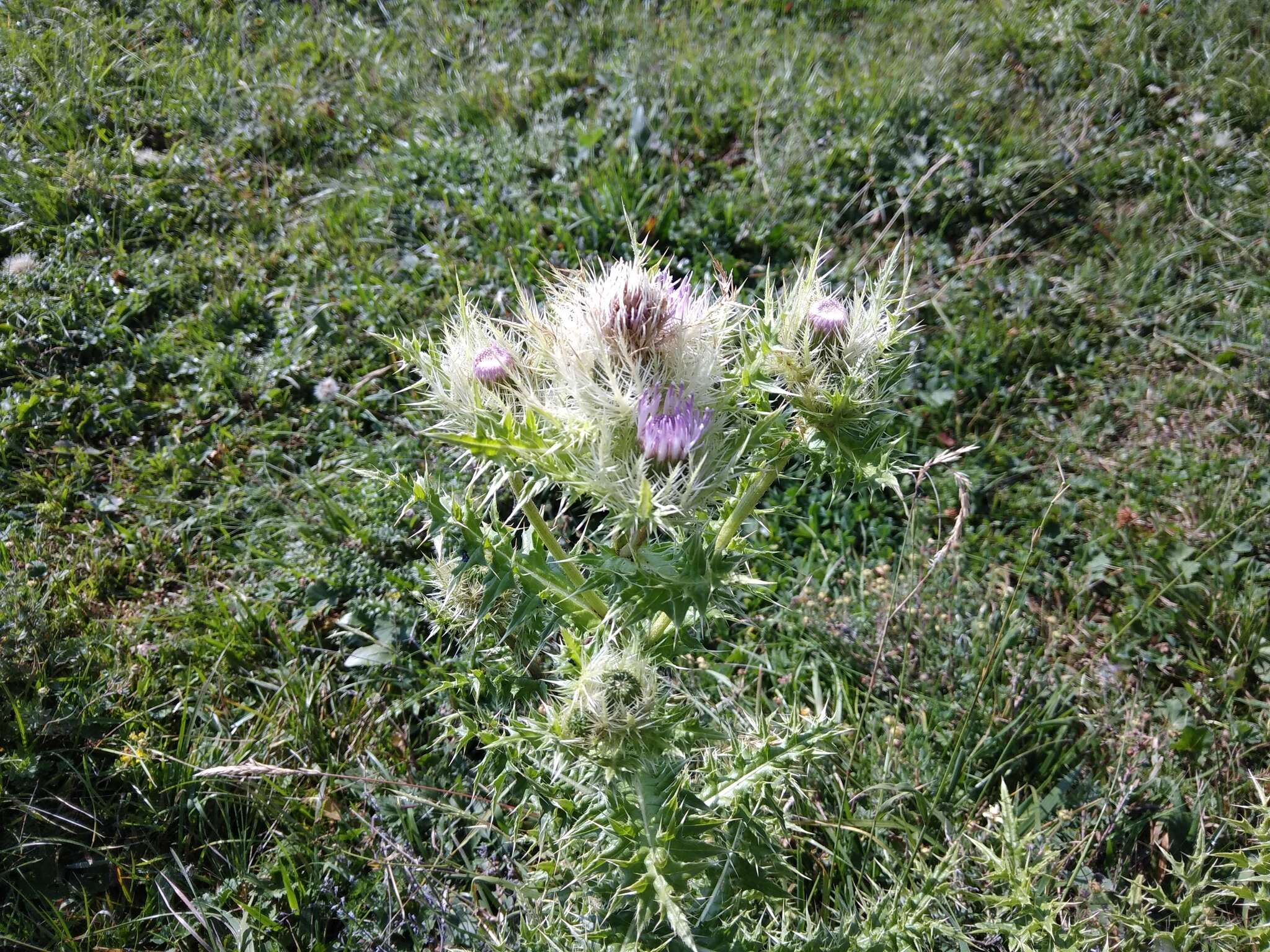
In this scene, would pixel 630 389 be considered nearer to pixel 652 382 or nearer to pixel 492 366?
pixel 652 382

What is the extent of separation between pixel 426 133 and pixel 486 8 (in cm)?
153

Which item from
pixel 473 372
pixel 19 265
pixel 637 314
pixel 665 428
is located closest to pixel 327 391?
pixel 19 265

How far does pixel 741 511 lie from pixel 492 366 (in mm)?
626

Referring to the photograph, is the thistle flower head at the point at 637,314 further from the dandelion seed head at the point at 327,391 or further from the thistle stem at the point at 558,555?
the dandelion seed head at the point at 327,391

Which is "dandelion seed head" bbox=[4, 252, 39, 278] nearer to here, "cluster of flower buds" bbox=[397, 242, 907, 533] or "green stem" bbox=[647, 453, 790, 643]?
"cluster of flower buds" bbox=[397, 242, 907, 533]

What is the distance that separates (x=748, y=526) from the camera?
3.29 meters

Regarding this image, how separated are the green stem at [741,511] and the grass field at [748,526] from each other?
0.20 metres

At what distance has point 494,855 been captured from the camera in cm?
251

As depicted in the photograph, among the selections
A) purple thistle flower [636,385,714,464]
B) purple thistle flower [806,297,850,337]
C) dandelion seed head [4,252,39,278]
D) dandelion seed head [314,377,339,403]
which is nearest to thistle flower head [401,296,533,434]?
purple thistle flower [636,385,714,464]

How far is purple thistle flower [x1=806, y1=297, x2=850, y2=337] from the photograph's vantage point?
1853mm

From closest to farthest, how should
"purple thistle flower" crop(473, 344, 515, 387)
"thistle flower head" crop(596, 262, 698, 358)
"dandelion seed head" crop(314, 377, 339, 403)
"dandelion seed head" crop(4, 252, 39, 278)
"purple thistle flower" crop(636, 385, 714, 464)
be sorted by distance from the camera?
"purple thistle flower" crop(636, 385, 714, 464)
"thistle flower head" crop(596, 262, 698, 358)
"purple thistle flower" crop(473, 344, 515, 387)
"dandelion seed head" crop(314, 377, 339, 403)
"dandelion seed head" crop(4, 252, 39, 278)

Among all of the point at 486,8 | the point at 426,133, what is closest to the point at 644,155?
Answer: the point at 426,133

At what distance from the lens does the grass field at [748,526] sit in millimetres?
2459

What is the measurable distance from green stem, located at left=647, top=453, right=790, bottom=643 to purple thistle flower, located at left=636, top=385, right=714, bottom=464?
0.25 m
